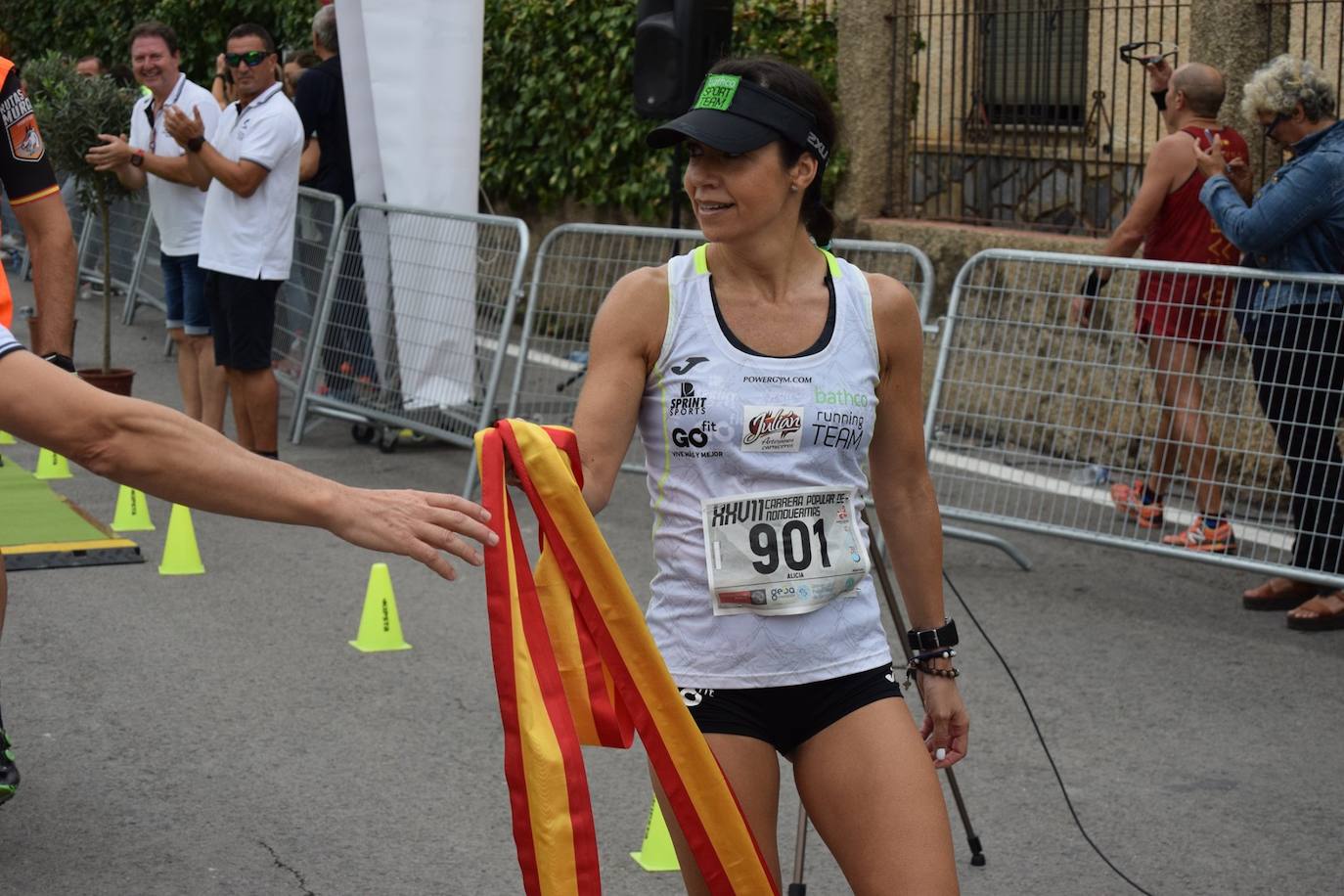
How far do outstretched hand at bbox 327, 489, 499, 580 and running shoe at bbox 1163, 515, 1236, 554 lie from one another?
5.08 metres

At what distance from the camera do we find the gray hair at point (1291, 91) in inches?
270

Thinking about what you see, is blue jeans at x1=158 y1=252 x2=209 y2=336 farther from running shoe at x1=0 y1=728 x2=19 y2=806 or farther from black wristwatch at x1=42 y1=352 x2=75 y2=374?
running shoe at x1=0 y1=728 x2=19 y2=806

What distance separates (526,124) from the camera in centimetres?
1485

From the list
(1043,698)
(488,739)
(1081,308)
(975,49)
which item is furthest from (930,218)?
(488,739)

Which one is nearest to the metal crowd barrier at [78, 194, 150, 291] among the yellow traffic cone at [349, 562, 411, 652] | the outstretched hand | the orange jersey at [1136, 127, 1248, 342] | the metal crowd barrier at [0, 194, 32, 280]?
the metal crowd barrier at [0, 194, 32, 280]

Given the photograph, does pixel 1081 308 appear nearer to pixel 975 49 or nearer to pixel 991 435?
pixel 991 435

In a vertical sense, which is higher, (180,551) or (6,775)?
(180,551)

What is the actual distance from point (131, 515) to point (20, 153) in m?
3.16

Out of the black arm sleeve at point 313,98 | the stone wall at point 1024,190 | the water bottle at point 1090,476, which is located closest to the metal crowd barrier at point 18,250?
the black arm sleeve at point 313,98

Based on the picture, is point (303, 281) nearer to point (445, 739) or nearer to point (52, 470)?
point (52, 470)

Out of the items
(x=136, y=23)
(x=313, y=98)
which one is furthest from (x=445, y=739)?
(x=136, y=23)

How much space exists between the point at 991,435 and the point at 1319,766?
101 inches

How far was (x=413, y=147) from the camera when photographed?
995 cm

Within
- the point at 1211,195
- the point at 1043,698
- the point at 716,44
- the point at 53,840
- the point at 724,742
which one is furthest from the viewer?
the point at 716,44
